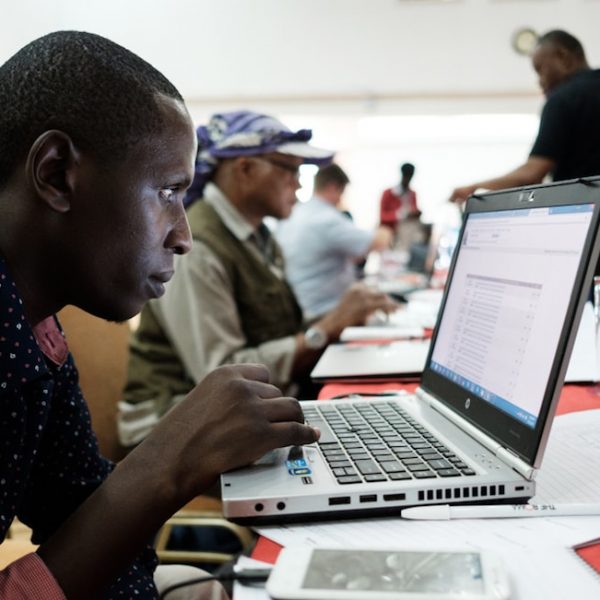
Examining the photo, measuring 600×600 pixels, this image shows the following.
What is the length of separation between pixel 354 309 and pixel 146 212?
1.04 metres

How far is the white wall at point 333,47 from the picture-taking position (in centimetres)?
508

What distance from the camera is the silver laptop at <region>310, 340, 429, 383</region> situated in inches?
47.4

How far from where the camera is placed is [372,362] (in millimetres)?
1302

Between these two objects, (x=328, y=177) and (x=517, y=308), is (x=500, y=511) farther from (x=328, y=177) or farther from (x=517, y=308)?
(x=328, y=177)

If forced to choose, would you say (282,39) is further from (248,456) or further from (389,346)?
(248,456)

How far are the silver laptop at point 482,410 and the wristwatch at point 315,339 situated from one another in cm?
66

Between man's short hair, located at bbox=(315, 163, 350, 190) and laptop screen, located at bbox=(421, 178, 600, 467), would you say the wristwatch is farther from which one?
man's short hair, located at bbox=(315, 163, 350, 190)

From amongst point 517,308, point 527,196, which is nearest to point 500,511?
point 517,308

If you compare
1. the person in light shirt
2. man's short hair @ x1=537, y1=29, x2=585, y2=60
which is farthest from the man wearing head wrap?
man's short hair @ x1=537, y1=29, x2=585, y2=60

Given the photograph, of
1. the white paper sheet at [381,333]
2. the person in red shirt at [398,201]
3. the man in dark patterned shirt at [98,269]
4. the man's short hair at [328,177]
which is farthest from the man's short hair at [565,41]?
the person in red shirt at [398,201]

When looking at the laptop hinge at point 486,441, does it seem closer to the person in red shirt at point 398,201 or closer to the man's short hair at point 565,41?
the man's short hair at point 565,41

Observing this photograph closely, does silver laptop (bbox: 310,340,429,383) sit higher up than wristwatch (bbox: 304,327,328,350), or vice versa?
silver laptop (bbox: 310,340,429,383)

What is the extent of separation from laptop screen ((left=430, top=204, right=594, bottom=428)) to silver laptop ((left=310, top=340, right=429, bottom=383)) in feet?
0.86

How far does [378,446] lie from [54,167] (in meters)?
0.42
